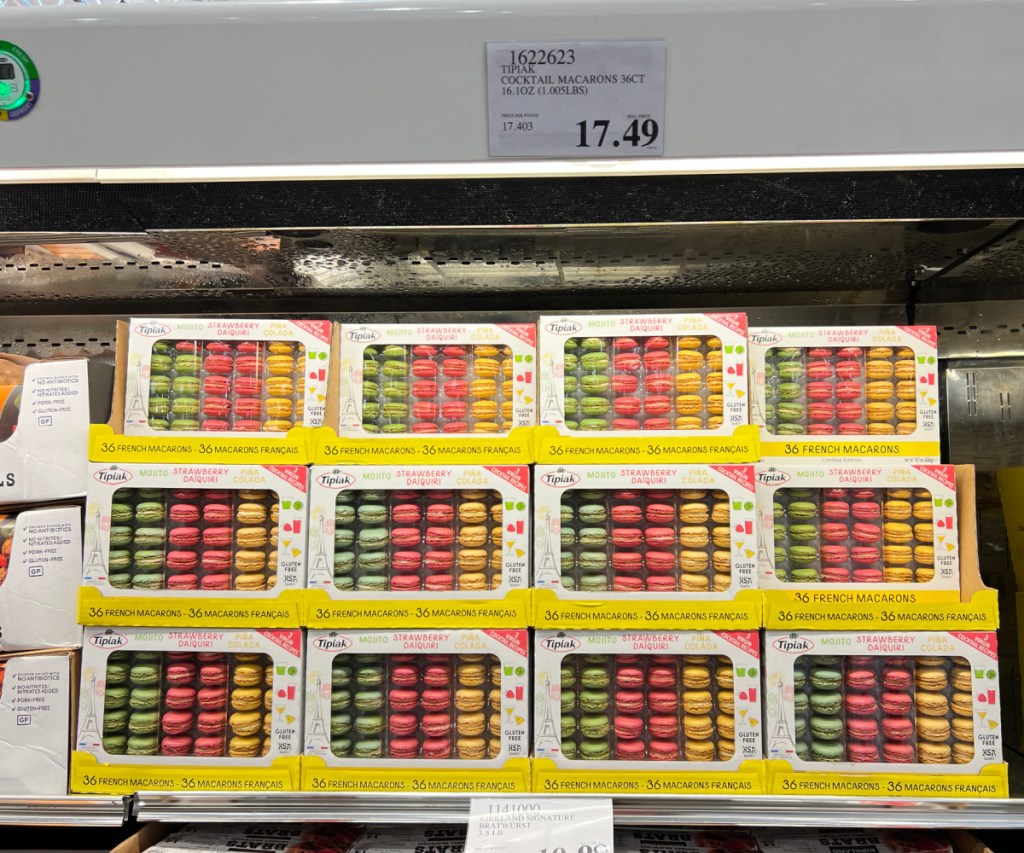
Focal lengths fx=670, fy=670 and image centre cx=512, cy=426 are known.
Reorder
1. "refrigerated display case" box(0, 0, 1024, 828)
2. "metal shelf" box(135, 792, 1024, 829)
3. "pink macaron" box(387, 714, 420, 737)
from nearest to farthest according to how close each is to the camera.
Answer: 1. "refrigerated display case" box(0, 0, 1024, 828)
2. "metal shelf" box(135, 792, 1024, 829)
3. "pink macaron" box(387, 714, 420, 737)

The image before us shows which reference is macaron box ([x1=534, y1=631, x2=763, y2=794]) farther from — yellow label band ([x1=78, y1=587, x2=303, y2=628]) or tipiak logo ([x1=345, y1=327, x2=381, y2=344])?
tipiak logo ([x1=345, y1=327, x2=381, y2=344])

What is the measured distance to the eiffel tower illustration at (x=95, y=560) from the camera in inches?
57.7

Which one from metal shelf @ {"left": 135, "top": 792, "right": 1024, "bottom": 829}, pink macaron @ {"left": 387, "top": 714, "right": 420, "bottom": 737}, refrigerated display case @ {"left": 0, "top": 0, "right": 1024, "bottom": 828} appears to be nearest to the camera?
refrigerated display case @ {"left": 0, "top": 0, "right": 1024, "bottom": 828}

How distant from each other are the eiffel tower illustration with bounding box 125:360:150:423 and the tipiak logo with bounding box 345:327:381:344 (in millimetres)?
480

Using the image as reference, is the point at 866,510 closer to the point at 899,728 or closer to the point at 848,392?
the point at 848,392

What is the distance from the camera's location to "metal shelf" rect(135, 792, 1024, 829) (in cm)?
136

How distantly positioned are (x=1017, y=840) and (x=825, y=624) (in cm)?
89

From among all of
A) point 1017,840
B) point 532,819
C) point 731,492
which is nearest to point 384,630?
point 532,819

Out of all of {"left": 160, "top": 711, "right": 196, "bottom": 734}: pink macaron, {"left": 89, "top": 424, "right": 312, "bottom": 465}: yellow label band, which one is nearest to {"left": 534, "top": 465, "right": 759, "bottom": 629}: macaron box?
{"left": 89, "top": 424, "right": 312, "bottom": 465}: yellow label band

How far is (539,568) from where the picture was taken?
1.44 m

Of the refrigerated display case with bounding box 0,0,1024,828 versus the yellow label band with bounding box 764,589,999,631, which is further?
the yellow label band with bounding box 764,589,999,631

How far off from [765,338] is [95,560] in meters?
1.57

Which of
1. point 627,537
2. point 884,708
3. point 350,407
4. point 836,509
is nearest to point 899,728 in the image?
point 884,708

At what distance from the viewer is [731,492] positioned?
1.44 m
